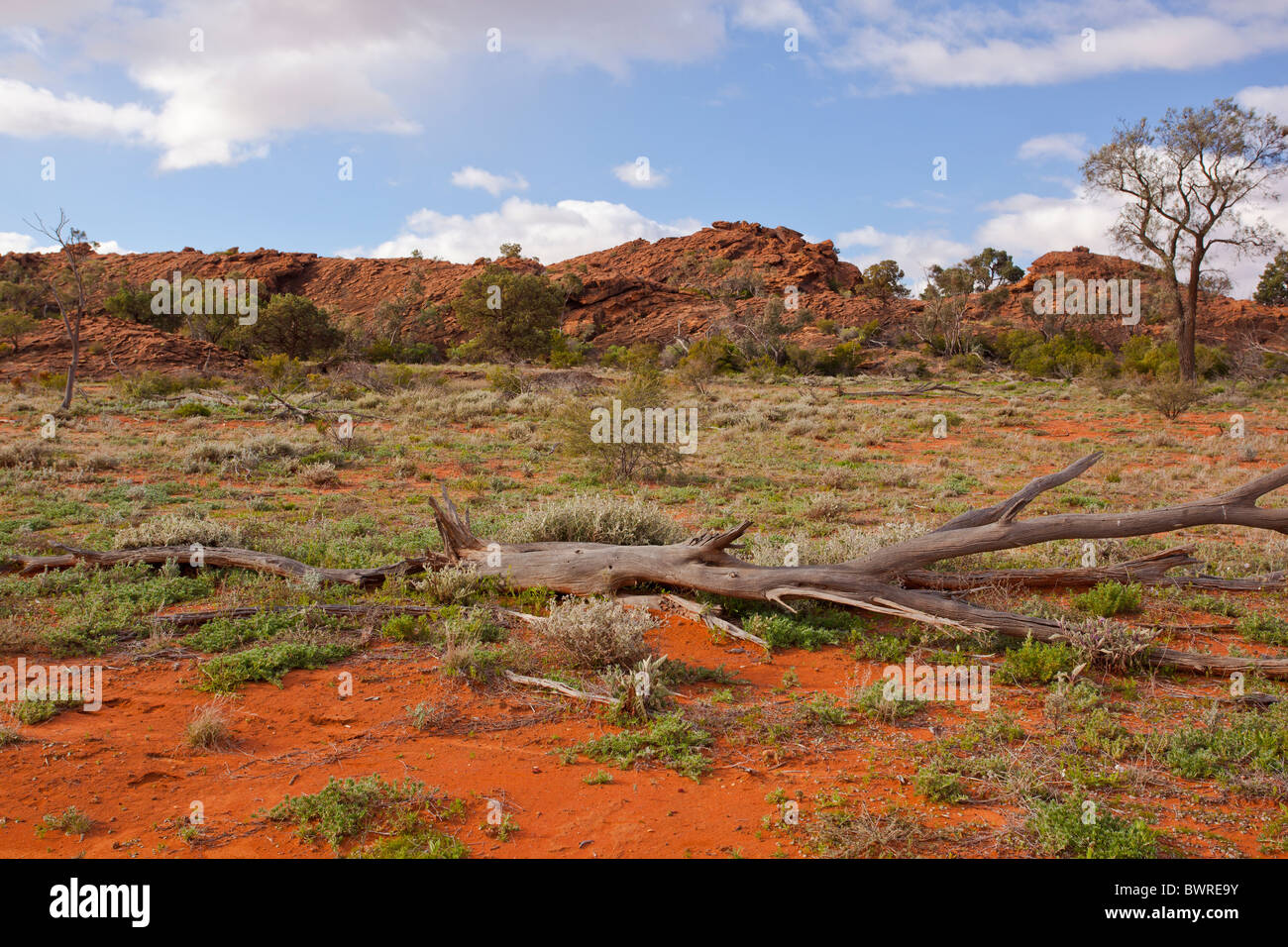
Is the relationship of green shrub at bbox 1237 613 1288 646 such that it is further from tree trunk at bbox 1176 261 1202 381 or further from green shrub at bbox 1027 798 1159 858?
tree trunk at bbox 1176 261 1202 381

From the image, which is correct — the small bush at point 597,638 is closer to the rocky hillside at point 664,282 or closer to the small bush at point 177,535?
the small bush at point 177,535

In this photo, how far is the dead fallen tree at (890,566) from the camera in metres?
5.52

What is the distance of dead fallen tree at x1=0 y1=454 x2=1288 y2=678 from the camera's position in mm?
5520

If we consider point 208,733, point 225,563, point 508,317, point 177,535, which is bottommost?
point 208,733

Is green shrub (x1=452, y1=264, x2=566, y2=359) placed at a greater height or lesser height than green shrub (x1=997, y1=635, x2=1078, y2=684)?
greater

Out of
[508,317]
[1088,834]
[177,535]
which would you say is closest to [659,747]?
[1088,834]

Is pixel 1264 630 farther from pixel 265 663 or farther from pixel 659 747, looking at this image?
pixel 265 663

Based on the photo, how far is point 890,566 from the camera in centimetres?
Result: 611

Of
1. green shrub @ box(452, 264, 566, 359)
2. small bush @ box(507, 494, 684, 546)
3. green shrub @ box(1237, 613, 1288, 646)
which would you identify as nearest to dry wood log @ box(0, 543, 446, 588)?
small bush @ box(507, 494, 684, 546)

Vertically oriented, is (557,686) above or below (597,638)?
below
